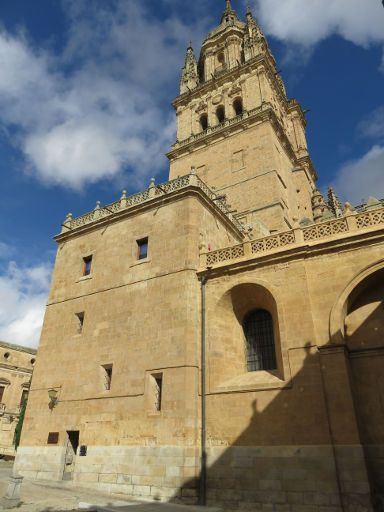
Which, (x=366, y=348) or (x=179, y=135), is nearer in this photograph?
(x=366, y=348)

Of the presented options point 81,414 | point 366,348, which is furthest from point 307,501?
point 81,414

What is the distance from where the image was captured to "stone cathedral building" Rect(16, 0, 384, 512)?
36.9 feet

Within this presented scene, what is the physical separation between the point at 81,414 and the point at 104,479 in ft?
9.01

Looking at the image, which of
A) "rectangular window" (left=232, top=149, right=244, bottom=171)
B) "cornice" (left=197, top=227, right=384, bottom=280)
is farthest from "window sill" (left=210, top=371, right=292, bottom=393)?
"rectangular window" (left=232, top=149, right=244, bottom=171)

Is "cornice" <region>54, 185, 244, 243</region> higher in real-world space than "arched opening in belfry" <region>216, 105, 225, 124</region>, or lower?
lower

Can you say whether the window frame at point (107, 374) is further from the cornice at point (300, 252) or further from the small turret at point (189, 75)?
the small turret at point (189, 75)

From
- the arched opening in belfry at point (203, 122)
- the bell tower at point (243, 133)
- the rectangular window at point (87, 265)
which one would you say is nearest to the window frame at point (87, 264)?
the rectangular window at point (87, 265)

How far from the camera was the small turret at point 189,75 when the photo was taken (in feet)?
119

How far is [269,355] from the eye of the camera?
14.2m

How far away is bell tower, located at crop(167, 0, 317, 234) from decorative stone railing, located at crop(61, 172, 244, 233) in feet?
16.7

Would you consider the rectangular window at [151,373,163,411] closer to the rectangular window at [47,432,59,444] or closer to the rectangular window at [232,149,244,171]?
Answer: the rectangular window at [47,432,59,444]

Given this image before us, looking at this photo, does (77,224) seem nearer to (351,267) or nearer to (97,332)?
(97,332)

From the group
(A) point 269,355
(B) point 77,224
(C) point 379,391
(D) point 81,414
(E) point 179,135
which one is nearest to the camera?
(C) point 379,391

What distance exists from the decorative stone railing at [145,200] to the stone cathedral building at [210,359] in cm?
11
